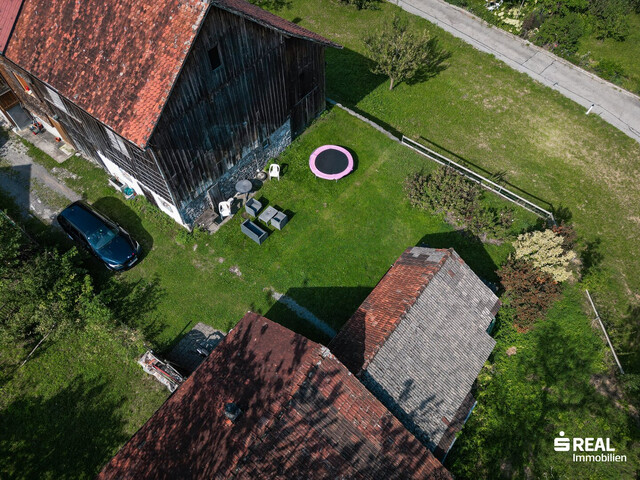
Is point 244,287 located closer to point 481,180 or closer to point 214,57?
point 214,57

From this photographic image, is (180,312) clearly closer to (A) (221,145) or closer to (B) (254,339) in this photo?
(B) (254,339)

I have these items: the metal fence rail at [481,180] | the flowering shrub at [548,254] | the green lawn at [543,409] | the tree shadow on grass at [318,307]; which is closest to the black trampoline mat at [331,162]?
the metal fence rail at [481,180]

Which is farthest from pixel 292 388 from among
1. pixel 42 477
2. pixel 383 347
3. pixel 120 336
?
pixel 42 477

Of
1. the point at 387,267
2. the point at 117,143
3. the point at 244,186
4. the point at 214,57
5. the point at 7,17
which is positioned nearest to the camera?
the point at 214,57

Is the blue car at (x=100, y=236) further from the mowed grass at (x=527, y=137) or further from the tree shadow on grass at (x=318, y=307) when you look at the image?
the mowed grass at (x=527, y=137)

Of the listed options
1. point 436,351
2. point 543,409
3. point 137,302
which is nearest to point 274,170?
point 137,302

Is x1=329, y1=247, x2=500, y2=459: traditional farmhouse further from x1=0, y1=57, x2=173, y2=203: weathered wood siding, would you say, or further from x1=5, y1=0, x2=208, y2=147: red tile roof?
x1=5, y1=0, x2=208, y2=147: red tile roof
